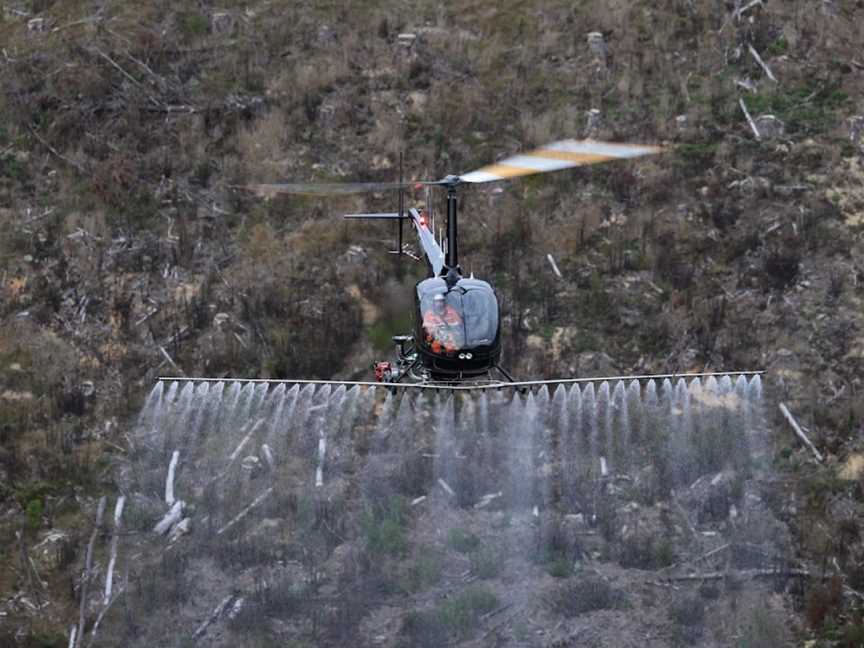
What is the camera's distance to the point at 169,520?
4006cm

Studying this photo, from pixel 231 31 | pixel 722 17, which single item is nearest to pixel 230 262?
pixel 231 31

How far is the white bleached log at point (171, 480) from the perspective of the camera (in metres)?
40.6

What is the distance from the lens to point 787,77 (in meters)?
→ 46.8

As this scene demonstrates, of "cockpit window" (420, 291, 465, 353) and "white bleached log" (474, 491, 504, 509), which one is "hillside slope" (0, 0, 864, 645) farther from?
"cockpit window" (420, 291, 465, 353)

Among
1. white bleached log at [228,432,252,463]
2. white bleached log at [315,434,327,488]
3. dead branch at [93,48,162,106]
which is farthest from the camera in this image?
dead branch at [93,48,162,106]

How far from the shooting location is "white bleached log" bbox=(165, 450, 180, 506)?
4059 centimetres

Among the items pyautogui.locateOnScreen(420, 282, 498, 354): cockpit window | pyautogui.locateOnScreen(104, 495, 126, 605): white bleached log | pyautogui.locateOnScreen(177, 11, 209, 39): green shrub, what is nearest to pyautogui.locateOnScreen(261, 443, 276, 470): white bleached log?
pyautogui.locateOnScreen(104, 495, 126, 605): white bleached log

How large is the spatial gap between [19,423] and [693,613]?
16.1 meters

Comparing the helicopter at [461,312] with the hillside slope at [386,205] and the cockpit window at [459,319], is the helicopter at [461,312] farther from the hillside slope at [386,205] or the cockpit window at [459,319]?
the hillside slope at [386,205]

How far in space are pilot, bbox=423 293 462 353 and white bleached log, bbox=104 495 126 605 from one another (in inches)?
532

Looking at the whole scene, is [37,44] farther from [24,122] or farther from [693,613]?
[693,613]

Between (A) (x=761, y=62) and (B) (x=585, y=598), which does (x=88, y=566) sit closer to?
(B) (x=585, y=598)

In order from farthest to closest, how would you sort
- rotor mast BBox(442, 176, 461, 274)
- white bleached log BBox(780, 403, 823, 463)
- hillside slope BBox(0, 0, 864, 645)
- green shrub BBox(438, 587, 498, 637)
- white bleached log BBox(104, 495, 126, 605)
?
hillside slope BBox(0, 0, 864, 645) → white bleached log BBox(780, 403, 823, 463) → white bleached log BBox(104, 495, 126, 605) → green shrub BBox(438, 587, 498, 637) → rotor mast BBox(442, 176, 461, 274)

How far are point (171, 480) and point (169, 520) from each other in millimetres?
1145
